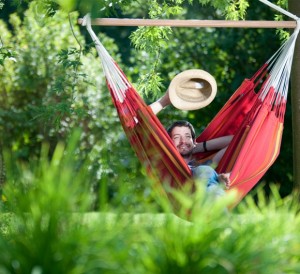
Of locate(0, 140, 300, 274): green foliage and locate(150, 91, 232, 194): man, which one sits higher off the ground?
locate(0, 140, 300, 274): green foliage

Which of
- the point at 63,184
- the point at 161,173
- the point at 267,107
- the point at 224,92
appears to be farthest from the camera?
the point at 224,92

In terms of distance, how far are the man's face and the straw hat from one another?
0.20 meters

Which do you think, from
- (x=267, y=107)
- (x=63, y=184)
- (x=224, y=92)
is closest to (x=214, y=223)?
(x=63, y=184)

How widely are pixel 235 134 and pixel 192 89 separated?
0.54 metres

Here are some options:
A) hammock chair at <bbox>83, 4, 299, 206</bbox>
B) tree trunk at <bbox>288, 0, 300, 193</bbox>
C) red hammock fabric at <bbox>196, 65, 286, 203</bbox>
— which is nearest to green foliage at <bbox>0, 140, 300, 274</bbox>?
hammock chair at <bbox>83, 4, 299, 206</bbox>

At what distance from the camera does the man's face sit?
4457 mm

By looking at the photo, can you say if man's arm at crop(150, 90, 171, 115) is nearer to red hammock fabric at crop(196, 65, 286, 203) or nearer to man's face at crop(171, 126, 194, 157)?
man's face at crop(171, 126, 194, 157)

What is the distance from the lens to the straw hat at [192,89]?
15.1 ft

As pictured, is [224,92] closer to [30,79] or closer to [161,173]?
[30,79]

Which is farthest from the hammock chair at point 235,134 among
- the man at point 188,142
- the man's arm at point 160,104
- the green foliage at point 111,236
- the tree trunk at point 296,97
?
the green foliage at point 111,236

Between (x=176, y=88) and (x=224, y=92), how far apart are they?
4.46m

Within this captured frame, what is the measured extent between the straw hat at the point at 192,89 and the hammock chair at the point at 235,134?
1.02 ft

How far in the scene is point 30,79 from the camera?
938 centimetres

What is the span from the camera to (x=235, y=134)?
4.31 metres
